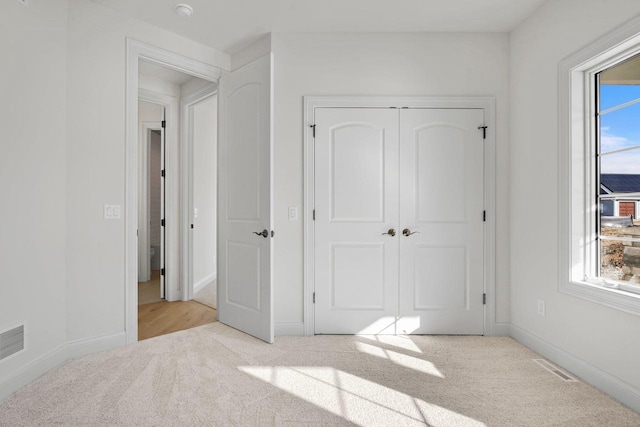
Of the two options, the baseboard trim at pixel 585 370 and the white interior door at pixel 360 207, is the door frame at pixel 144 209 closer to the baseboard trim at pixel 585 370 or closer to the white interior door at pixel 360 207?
the white interior door at pixel 360 207

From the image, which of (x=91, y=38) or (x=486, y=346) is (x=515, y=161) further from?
(x=91, y=38)

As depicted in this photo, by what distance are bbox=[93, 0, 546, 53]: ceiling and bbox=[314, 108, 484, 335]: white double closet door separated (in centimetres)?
71

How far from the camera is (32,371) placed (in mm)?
2088

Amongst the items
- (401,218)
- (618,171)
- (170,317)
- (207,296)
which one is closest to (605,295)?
(618,171)

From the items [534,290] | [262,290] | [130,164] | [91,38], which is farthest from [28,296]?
[534,290]

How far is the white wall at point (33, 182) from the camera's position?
1956mm

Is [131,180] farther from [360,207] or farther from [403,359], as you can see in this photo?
[403,359]

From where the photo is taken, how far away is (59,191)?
2.34m

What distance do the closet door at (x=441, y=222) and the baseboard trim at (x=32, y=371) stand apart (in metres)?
Answer: 2.63

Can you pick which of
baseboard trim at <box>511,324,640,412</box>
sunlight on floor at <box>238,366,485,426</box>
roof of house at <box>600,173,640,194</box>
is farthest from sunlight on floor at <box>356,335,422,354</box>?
roof of house at <box>600,173,640,194</box>

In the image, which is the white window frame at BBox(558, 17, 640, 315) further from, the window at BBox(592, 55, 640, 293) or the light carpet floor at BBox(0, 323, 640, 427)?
the light carpet floor at BBox(0, 323, 640, 427)

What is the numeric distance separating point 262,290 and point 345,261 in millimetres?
774

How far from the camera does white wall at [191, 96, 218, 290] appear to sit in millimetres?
4324

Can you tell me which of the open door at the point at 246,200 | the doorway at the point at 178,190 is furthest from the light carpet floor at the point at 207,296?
the open door at the point at 246,200
